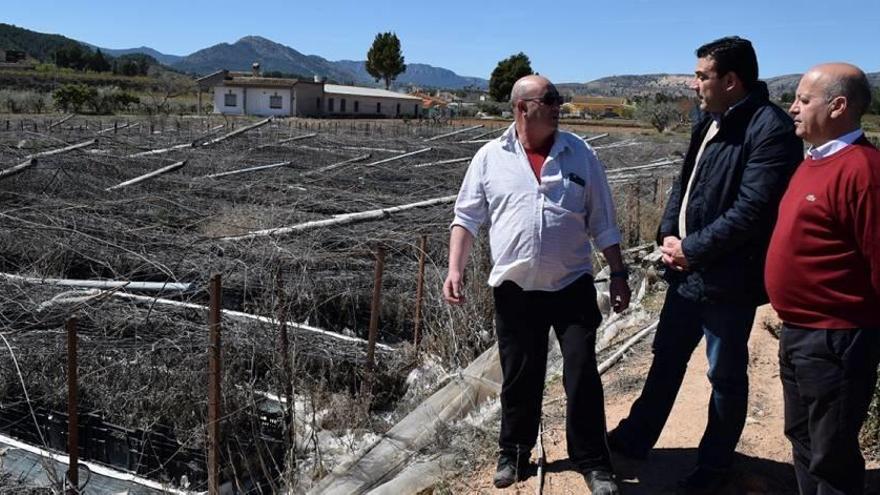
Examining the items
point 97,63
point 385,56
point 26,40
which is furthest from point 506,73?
point 26,40

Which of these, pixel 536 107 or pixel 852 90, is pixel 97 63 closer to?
pixel 536 107

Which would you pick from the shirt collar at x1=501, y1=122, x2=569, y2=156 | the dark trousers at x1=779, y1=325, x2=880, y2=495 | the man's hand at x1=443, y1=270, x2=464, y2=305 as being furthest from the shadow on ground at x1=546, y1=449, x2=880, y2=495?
the shirt collar at x1=501, y1=122, x2=569, y2=156

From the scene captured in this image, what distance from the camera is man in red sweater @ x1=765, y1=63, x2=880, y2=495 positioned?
2.32 meters

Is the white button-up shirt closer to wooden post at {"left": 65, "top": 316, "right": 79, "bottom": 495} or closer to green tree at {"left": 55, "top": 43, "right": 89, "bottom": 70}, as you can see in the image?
wooden post at {"left": 65, "top": 316, "right": 79, "bottom": 495}

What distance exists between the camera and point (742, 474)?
3203mm

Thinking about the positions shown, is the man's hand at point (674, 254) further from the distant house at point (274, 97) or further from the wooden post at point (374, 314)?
the distant house at point (274, 97)

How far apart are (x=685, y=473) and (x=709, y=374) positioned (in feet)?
1.76

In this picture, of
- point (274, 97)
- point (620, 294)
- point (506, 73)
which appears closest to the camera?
point (620, 294)

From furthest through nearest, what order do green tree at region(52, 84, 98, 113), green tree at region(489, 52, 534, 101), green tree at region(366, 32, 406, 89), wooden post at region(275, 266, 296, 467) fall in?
1. green tree at region(366, 32, 406, 89)
2. green tree at region(489, 52, 534, 101)
3. green tree at region(52, 84, 98, 113)
4. wooden post at region(275, 266, 296, 467)

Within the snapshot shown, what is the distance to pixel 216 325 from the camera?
379cm

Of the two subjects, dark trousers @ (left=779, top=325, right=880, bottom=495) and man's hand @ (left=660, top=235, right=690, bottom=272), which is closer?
dark trousers @ (left=779, top=325, right=880, bottom=495)

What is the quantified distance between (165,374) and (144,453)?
48 centimetres

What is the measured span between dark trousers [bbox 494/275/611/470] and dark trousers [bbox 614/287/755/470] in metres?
0.33

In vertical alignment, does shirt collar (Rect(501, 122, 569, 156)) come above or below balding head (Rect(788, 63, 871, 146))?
below
